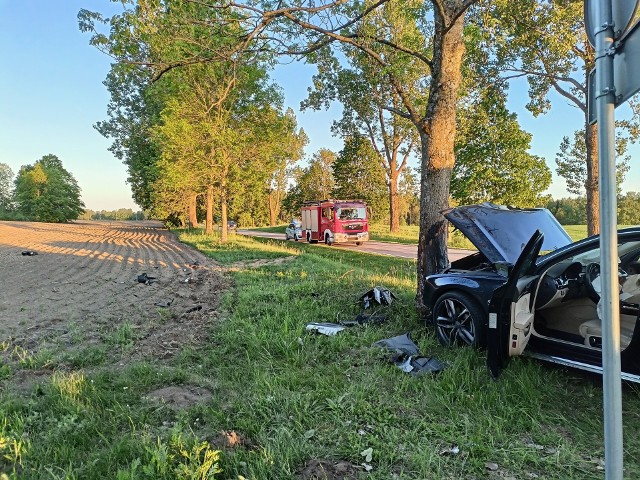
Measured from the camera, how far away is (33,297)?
8930 mm

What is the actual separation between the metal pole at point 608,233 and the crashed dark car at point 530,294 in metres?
1.73

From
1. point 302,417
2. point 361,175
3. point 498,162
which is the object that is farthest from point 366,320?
point 361,175

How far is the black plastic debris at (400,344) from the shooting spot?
15.6 feet

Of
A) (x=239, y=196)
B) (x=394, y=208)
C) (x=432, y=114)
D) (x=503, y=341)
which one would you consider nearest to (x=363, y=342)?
(x=503, y=341)

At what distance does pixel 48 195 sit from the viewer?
237 ft

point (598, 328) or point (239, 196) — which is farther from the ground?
point (239, 196)

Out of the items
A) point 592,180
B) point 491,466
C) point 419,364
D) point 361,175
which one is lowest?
point 491,466

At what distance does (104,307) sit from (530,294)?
770cm

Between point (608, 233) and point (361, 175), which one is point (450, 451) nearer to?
point (608, 233)

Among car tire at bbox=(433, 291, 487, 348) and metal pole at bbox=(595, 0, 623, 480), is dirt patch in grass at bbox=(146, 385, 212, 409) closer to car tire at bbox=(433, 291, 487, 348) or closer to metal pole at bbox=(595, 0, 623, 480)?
car tire at bbox=(433, 291, 487, 348)

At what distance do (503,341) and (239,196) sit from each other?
67.9ft

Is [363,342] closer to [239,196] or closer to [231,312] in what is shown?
[231,312]

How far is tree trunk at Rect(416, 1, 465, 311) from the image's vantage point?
6145 mm

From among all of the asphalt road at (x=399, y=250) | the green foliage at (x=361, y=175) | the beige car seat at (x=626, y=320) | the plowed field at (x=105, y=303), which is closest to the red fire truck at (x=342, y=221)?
the asphalt road at (x=399, y=250)
